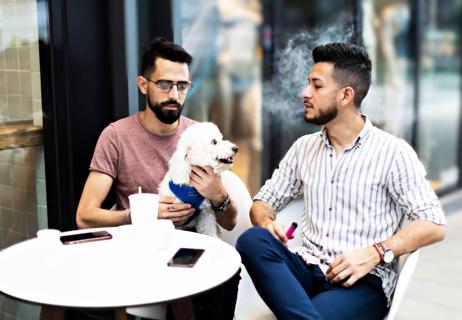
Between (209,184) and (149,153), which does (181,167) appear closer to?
(209,184)

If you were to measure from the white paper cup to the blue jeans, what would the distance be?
316mm

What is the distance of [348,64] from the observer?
6.55ft

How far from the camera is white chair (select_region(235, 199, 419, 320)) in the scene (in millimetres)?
1743

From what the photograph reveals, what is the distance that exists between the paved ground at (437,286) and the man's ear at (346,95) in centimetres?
135

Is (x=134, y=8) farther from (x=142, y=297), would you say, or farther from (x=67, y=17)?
(x=142, y=297)

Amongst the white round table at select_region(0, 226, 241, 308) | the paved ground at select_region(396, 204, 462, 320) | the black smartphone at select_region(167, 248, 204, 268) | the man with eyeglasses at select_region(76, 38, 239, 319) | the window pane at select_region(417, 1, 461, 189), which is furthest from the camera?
the window pane at select_region(417, 1, 461, 189)

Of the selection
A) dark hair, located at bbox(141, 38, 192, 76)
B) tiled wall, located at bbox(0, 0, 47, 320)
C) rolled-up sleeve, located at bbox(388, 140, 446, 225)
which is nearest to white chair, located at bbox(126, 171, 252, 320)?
dark hair, located at bbox(141, 38, 192, 76)

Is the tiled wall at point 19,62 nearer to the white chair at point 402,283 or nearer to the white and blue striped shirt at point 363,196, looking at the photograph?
the white and blue striped shirt at point 363,196

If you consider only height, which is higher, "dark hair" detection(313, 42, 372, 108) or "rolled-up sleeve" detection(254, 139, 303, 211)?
"dark hair" detection(313, 42, 372, 108)

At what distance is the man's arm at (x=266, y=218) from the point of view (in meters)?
1.93

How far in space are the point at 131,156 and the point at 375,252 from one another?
914 mm

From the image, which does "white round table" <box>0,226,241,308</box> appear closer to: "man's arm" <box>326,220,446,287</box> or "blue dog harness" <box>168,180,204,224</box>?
"blue dog harness" <box>168,180,204,224</box>

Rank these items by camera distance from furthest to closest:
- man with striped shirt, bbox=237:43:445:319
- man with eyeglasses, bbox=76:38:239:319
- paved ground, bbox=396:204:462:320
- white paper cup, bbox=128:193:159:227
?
paved ground, bbox=396:204:462:320, man with eyeglasses, bbox=76:38:239:319, man with striped shirt, bbox=237:43:445:319, white paper cup, bbox=128:193:159:227

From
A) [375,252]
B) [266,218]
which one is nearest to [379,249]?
[375,252]
